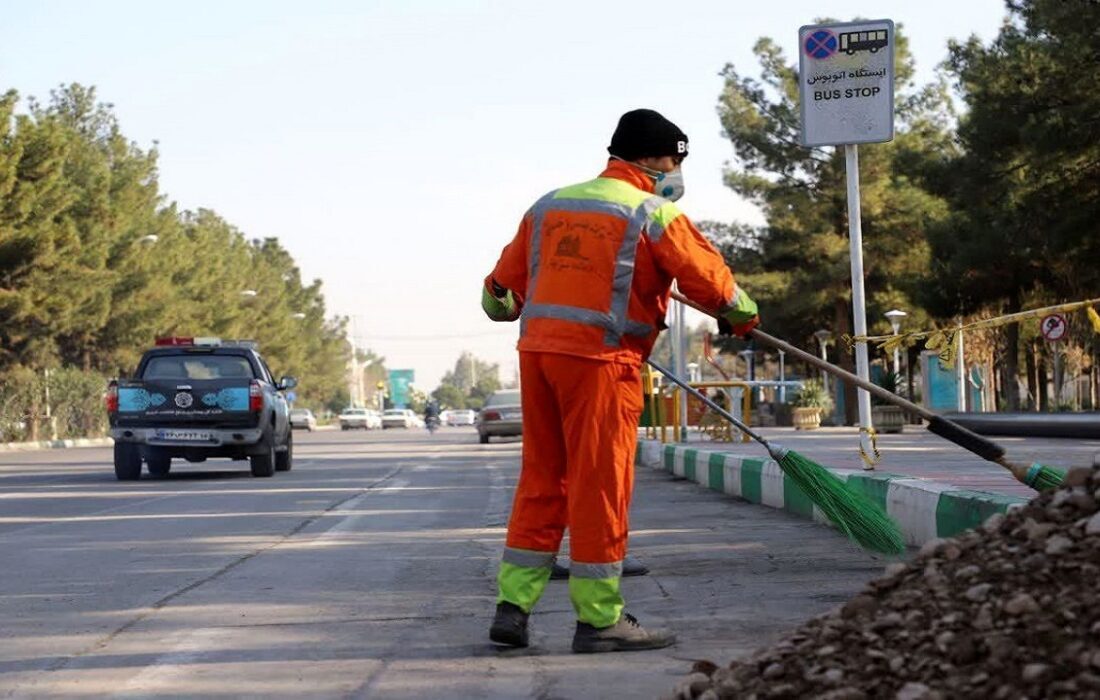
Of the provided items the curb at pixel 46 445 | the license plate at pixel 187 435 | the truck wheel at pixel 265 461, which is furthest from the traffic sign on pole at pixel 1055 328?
the curb at pixel 46 445

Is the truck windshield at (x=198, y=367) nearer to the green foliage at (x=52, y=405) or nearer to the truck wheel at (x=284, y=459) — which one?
the truck wheel at (x=284, y=459)

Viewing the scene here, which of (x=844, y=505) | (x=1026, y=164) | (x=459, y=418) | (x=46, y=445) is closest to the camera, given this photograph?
(x=844, y=505)

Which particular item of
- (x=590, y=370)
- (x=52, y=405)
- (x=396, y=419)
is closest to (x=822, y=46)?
(x=590, y=370)

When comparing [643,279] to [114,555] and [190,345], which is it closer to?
[114,555]

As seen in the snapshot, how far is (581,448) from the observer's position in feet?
20.4

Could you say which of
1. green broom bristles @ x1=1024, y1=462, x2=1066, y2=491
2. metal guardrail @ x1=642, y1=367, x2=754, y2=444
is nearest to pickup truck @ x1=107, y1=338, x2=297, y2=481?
metal guardrail @ x1=642, y1=367, x2=754, y2=444

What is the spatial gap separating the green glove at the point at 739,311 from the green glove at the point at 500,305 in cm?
97

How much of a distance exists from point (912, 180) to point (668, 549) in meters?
37.0

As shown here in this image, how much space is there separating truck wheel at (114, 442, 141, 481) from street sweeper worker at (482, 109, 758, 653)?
16807 mm

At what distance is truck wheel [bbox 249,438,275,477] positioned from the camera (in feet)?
74.8

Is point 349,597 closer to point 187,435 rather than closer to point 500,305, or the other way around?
point 500,305

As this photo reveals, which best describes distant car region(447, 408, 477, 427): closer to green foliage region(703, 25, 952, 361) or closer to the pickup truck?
green foliage region(703, 25, 952, 361)

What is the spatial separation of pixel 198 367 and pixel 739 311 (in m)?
17.3

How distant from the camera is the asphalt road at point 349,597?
19.1ft
